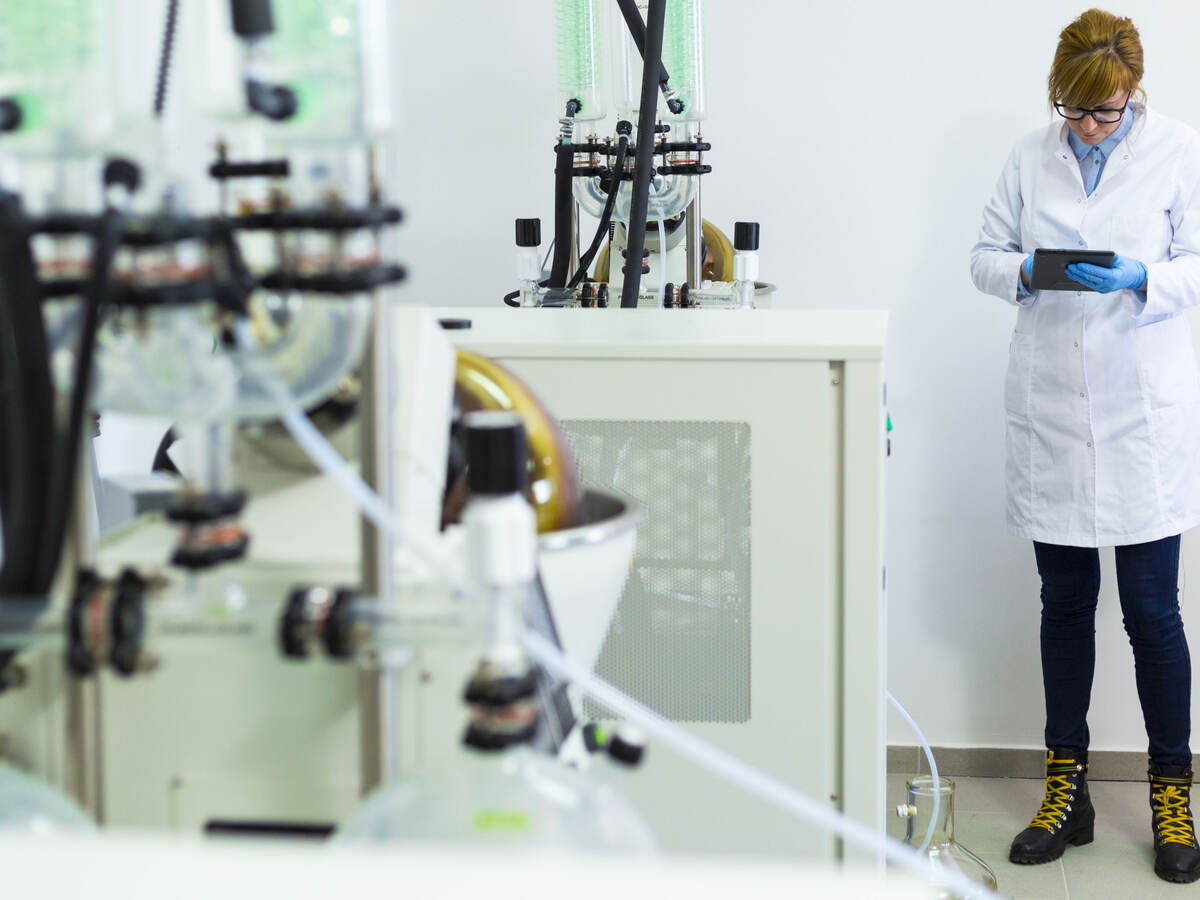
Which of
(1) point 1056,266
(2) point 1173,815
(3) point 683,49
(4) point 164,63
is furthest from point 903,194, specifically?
(4) point 164,63

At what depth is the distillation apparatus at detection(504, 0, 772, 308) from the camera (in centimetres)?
192

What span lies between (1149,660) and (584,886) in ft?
7.44

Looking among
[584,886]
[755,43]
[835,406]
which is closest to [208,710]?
[584,886]

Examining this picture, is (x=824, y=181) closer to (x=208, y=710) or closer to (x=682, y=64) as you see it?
(x=682, y=64)

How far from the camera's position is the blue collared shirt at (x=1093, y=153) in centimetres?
232

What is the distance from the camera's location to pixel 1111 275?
220 centimetres

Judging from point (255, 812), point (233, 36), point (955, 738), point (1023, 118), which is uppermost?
point (1023, 118)

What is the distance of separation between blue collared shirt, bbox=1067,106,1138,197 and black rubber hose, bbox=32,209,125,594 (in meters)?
2.14

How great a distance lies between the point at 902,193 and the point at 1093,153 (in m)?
0.45

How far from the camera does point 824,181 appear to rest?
2.75m

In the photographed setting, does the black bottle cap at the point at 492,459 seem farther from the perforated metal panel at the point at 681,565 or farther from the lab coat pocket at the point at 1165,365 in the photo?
the lab coat pocket at the point at 1165,365

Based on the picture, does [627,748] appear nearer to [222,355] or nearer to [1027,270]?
[222,355]

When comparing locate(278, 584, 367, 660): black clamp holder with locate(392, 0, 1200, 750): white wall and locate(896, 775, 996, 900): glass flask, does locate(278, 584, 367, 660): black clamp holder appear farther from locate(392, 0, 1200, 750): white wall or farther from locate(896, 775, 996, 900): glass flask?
locate(392, 0, 1200, 750): white wall

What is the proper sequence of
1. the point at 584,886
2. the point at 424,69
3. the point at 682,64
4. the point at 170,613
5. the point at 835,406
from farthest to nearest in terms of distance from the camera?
the point at 424,69 < the point at 682,64 < the point at 835,406 < the point at 170,613 < the point at 584,886
